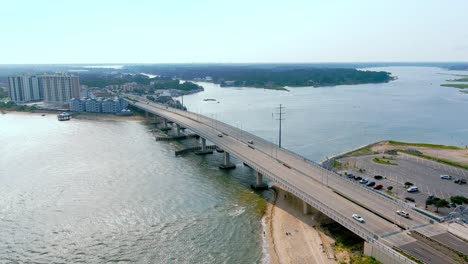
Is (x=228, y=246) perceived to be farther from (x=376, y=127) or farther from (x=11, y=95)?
(x=11, y=95)

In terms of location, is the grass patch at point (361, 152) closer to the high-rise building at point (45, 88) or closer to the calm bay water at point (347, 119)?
the calm bay water at point (347, 119)

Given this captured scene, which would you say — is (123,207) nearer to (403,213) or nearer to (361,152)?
(403,213)

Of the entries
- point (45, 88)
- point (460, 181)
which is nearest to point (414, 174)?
point (460, 181)

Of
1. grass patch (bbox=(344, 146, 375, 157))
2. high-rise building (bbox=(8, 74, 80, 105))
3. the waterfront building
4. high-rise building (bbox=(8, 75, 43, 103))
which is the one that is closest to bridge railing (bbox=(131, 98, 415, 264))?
grass patch (bbox=(344, 146, 375, 157))

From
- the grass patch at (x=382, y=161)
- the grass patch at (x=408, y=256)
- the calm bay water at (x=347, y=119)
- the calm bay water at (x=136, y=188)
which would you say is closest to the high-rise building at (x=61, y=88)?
the calm bay water at (x=136, y=188)

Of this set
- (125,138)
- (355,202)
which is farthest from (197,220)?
(125,138)

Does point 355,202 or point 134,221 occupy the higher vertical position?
point 355,202
